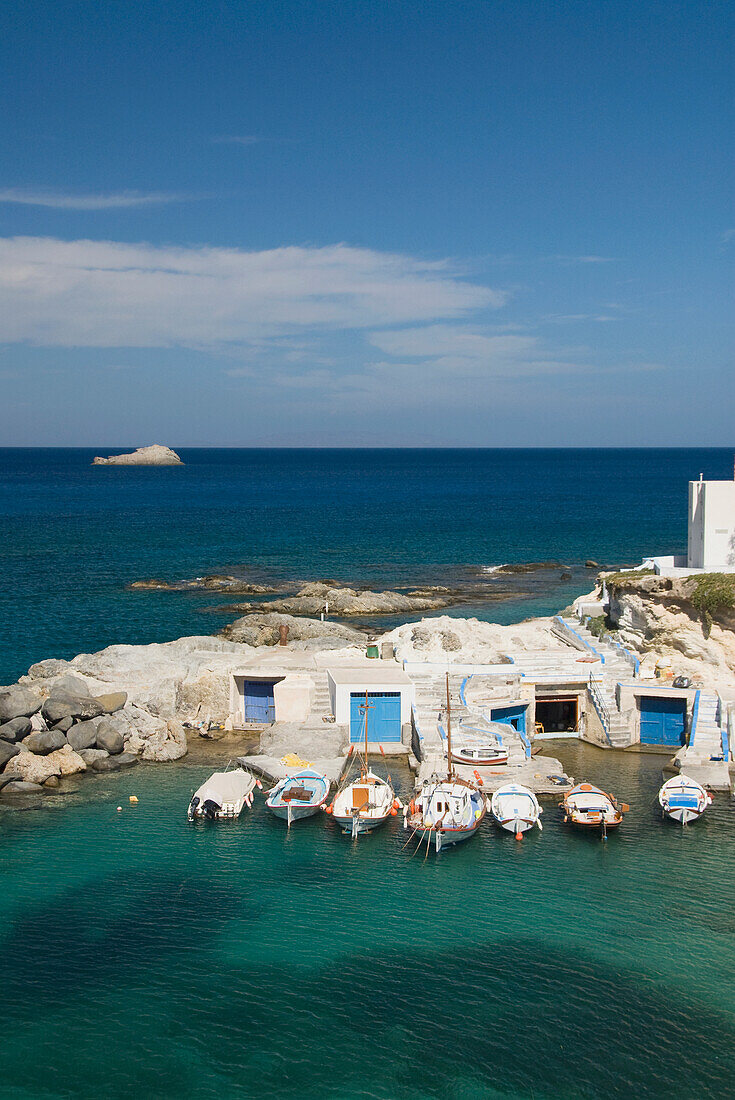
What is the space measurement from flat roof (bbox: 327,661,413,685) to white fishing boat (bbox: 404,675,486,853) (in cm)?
1012

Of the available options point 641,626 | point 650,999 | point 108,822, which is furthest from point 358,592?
point 650,999

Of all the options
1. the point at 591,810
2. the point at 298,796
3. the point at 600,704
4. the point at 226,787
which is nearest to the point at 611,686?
the point at 600,704

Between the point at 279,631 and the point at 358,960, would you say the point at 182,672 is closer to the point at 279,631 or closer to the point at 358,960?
the point at 279,631

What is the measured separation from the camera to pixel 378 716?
44.0 meters

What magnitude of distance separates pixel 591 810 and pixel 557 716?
14.4 meters

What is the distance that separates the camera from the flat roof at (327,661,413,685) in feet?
147

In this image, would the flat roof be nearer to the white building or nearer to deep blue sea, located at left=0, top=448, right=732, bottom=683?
the white building

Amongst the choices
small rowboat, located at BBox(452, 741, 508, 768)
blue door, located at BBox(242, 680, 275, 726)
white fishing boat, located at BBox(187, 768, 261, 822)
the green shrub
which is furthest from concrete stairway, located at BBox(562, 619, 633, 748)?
white fishing boat, located at BBox(187, 768, 261, 822)

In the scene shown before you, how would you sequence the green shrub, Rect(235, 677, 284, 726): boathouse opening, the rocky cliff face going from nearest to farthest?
Rect(235, 677, 284, 726): boathouse opening < the rocky cliff face < the green shrub

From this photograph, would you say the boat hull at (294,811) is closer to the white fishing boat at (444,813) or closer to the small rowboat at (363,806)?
the small rowboat at (363,806)

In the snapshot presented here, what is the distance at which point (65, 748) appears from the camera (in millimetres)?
41125

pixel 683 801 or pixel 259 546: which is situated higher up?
pixel 259 546

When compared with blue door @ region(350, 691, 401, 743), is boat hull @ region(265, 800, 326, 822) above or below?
below

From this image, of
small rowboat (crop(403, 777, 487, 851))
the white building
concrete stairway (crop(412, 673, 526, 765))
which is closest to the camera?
small rowboat (crop(403, 777, 487, 851))
